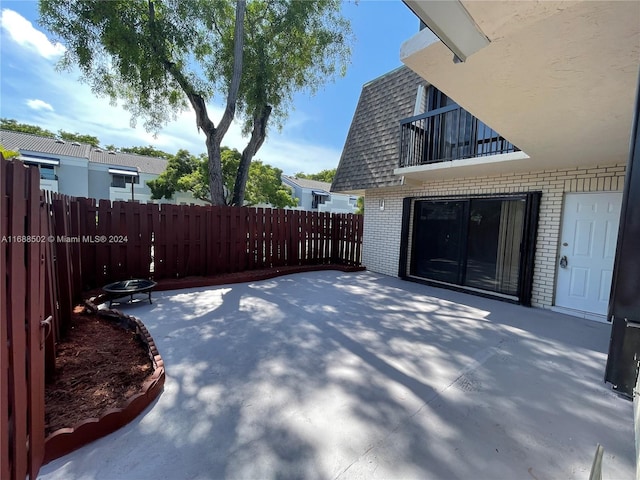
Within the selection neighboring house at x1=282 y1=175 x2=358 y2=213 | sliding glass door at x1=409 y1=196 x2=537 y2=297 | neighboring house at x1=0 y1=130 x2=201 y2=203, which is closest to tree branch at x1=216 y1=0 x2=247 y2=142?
sliding glass door at x1=409 y1=196 x2=537 y2=297

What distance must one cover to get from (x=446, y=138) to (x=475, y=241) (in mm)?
2353

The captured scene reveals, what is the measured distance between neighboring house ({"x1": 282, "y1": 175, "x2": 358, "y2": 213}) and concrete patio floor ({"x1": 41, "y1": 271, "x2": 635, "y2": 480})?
24805 mm

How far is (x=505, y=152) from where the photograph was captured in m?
5.23

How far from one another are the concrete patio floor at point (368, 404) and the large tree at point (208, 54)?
6.50 meters

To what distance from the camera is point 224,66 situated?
8.95 m

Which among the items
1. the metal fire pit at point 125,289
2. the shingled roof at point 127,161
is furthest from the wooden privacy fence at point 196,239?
the shingled roof at point 127,161

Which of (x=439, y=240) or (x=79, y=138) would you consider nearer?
(x=439, y=240)

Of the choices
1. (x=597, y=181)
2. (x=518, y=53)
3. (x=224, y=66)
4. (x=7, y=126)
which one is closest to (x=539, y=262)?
(x=597, y=181)

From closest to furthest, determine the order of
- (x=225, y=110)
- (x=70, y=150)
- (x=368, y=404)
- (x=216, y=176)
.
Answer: (x=368, y=404) < (x=225, y=110) < (x=216, y=176) < (x=70, y=150)

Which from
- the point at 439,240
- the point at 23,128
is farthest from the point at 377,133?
the point at 23,128

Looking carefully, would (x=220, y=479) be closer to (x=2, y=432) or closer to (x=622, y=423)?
(x=2, y=432)

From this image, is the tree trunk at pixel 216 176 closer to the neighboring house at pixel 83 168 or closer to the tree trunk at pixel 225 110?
the tree trunk at pixel 225 110

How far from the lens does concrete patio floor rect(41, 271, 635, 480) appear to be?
69.7 inches

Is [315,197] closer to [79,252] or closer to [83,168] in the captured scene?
[83,168]
